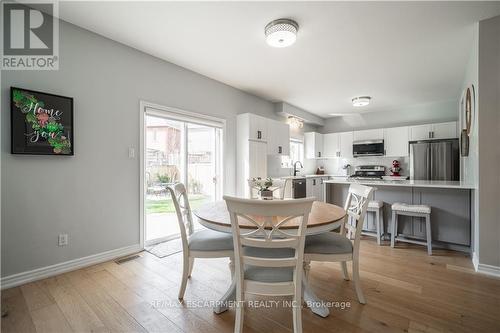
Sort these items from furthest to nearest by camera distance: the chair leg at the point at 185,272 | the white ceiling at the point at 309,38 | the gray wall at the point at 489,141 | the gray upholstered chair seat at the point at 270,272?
the gray wall at the point at 489,141 → the white ceiling at the point at 309,38 → the chair leg at the point at 185,272 → the gray upholstered chair seat at the point at 270,272

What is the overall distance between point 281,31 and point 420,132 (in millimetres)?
4765

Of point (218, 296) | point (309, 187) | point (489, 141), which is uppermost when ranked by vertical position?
point (489, 141)

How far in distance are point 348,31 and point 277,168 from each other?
3429mm

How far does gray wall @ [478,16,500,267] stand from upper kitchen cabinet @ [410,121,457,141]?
333 cm

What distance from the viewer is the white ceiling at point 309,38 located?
7.05 feet

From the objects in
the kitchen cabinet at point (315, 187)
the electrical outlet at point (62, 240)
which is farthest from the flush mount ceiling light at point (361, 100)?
the electrical outlet at point (62, 240)

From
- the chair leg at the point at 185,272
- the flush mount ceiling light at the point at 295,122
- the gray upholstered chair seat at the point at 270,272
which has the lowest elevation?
the chair leg at the point at 185,272

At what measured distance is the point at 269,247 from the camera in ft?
4.30

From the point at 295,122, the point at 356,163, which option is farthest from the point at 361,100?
the point at 356,163

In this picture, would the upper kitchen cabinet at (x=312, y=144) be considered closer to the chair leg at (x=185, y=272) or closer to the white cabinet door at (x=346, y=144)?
the white cabinet door at (x=346, y=144)

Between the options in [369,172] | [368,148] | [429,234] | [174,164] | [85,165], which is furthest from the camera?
[369,172]

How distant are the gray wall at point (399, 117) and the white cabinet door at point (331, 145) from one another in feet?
1.44

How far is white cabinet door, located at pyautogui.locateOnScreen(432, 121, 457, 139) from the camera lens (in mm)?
4977

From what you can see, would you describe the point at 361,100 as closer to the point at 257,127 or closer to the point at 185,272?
the point at 257,127
